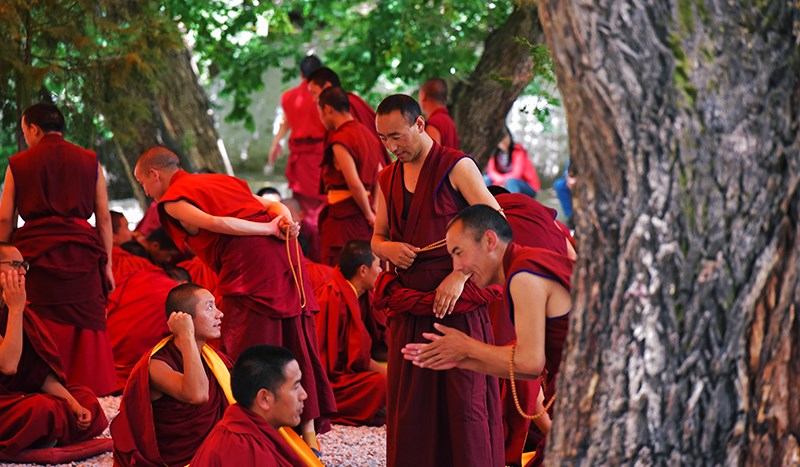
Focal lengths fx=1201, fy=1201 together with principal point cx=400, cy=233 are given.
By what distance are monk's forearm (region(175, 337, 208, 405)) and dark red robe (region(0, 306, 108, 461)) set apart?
1024mm

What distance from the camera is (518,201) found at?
19.9 feet

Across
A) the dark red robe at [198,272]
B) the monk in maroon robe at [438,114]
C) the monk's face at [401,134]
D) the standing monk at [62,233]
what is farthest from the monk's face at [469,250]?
the monk in maroon robe at [438,114]

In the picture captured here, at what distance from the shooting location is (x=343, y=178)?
8.04 meters

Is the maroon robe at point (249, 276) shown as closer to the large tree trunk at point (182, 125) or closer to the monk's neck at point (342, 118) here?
the monk's neck at point (342, 118)

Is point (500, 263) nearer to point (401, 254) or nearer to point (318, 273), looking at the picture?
point (401, 254)

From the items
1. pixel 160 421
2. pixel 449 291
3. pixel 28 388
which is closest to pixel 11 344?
pixel 28 388

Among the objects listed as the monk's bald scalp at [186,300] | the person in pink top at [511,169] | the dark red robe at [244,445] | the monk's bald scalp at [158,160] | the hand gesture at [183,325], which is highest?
the person in pink top at [511,169]

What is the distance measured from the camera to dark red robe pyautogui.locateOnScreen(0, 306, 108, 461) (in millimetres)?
5742

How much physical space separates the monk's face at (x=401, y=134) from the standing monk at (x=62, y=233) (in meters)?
2.62

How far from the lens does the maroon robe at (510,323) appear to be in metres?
5.84

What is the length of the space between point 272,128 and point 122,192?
2.33m

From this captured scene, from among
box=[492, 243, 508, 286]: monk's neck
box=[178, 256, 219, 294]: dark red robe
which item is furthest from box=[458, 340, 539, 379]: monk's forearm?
box=[178, 256, 219, 294]: dark red robe

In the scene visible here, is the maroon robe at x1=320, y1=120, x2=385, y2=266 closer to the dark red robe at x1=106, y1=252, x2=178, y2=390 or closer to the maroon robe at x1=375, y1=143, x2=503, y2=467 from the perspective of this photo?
the dark red robe at x1=106, y1=252, x2=178, y2=390

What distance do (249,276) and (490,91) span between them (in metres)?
4.65
